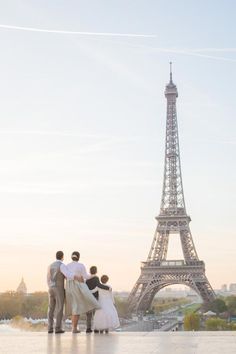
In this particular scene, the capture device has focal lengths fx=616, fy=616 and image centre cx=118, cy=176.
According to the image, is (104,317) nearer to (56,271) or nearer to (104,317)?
(104,317)

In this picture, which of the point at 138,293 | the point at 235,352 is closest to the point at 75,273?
the point at 235,352

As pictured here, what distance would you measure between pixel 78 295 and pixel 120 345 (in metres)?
2.76

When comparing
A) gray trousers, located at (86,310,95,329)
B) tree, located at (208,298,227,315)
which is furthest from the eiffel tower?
gray trousers, located at (86,310,95,329)

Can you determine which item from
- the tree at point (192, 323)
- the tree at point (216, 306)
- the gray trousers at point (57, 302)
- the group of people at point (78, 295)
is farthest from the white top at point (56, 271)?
the tree at point (216, 306)

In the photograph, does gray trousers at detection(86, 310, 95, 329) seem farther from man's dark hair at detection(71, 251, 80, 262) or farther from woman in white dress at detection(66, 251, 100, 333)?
man's dark hair at detection(71, 251, 80, 262)

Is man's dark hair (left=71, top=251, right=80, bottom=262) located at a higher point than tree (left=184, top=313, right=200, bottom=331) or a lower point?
higher

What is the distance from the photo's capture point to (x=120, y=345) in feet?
34.7

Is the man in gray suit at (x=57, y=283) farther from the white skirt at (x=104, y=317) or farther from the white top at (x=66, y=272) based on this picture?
the white skirt at (x=104, y=317)

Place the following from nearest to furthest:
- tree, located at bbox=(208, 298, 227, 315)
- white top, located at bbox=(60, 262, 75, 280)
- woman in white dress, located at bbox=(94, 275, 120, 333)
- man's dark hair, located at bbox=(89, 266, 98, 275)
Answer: white top, located at bbox=(60, 262, 75, 280) < woman in white dress, located at bbox=(94, 275, 120, 333) < man's dark hair, located at bbox=(89, 266, 98, 275) < tree, located at bbox=(208, 298, 227, 315)

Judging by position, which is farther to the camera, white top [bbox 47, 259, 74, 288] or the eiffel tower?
the eiffel tower

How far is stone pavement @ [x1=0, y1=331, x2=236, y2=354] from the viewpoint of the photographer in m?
9.60

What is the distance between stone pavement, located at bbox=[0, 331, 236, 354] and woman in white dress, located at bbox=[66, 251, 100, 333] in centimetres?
61

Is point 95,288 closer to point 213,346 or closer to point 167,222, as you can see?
point 213,346

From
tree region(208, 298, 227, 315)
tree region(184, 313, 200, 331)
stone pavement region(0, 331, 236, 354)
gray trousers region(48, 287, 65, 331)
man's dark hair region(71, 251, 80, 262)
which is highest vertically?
man's dark hair region(71, 251, 80, 262)
